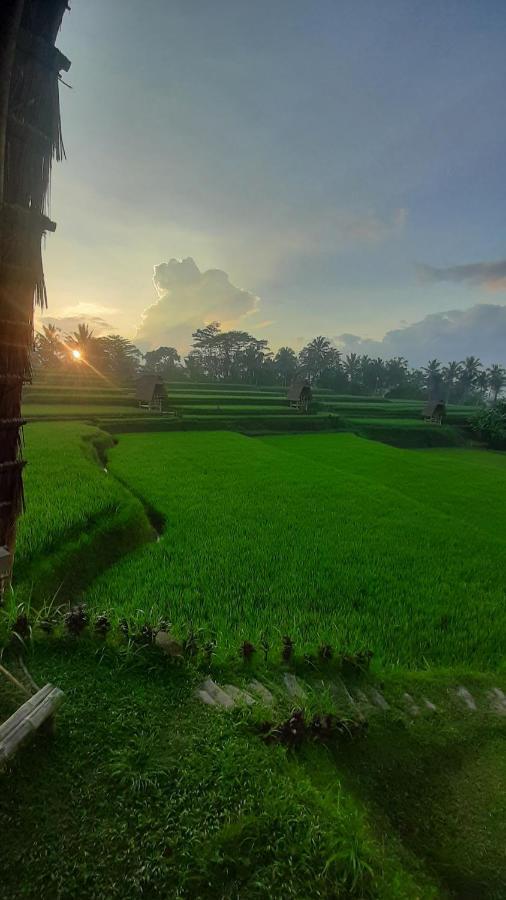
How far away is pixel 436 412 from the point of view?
32.8 meters

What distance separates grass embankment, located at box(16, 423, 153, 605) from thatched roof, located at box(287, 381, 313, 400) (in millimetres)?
24535

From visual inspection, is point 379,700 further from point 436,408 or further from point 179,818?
point 436,408

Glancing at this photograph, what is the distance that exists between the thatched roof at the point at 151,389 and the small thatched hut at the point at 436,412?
70.5 ft

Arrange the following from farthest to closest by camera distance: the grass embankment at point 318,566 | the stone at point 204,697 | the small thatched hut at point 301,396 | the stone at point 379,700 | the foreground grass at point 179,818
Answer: the small thatched hut at point 301,396 → the grass embankment at point 318,566 → the stone at point 379,700 → the stone at point 204,697 → the foreground grass at point 179,818

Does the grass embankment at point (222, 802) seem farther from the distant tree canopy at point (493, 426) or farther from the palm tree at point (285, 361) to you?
the palm tree at point (285, 361)

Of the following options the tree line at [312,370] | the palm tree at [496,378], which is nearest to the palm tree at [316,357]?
the tree line at [312,370]

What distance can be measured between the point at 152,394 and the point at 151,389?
0.35m

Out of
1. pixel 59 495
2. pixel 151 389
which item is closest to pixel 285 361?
pixel 151 389

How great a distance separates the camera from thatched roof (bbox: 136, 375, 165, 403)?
24141 millimetres

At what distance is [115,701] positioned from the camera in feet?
9.15

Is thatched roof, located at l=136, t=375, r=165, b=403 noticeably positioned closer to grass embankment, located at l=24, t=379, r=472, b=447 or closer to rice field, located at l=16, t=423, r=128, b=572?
grass embankment, located at l=24, t=379, r=472, b=447

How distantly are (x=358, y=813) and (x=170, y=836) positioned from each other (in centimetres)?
109

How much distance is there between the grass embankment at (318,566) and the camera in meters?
4.48

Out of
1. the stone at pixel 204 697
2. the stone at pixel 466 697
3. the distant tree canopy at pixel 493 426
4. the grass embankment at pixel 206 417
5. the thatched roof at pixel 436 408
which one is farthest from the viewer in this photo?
the thatched roof at pixel 436 408
